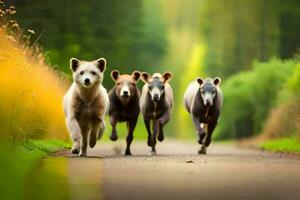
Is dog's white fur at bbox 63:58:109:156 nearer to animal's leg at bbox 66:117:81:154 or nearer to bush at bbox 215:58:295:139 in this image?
animal's leg at bbox 66:117:81:154

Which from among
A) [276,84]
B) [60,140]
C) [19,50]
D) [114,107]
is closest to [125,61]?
[276,84]

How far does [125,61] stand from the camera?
52.3 metres

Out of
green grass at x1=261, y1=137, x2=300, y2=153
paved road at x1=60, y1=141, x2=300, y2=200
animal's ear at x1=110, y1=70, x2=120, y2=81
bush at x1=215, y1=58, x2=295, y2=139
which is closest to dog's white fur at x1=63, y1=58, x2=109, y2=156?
paved road at x1=60, y1=141, x2=300, y2=200

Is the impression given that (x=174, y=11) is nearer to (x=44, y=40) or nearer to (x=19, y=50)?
(x=44, y=40)

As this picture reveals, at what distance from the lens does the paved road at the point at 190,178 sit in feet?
33.1

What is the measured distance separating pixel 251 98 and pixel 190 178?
2992 cm

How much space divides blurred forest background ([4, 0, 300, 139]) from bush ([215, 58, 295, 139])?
4 cm

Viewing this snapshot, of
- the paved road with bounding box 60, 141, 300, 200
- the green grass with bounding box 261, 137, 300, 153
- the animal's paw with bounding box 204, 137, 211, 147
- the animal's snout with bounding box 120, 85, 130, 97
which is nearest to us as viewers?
the paved road with bounding box 60, 141, 300, 200

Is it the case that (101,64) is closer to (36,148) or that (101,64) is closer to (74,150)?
(74,150)

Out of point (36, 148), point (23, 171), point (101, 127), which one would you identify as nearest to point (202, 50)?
point (36, 148)

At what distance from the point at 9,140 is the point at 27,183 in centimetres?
475

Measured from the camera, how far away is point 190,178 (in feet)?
40.0

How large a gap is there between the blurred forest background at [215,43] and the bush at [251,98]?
0.04 m

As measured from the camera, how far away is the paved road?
10102mm
